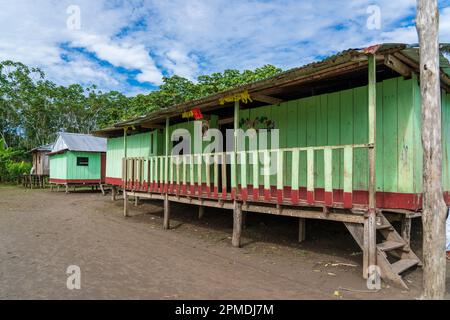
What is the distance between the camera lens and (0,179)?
2803 centimetres

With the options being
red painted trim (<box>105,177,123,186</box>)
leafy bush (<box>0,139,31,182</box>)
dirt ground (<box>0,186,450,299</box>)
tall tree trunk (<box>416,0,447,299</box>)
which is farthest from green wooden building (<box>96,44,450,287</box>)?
leafy bush (<box>0,139,31,182</box>)

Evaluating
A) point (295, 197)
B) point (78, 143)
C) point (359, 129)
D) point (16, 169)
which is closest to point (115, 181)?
point (78, 143)

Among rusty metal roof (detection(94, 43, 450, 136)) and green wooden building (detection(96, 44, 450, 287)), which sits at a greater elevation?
rusty metal roof (detection(94, 43, 450, 136))

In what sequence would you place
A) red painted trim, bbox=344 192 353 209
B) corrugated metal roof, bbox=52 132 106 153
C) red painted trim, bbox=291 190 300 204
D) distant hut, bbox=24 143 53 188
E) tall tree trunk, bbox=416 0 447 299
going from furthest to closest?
distant hut, bbox=24 143 53 188 < corrugated metal roof, bbox=52 132 106 153 < red painted trim, bbox=291 190 300 204 < red painted trim, bbox=344 192 353 209 < tall tree trunk, bbox=416 0 447 299

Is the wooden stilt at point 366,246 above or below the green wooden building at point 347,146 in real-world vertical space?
below

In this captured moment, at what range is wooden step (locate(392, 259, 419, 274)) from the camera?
4.67 meters

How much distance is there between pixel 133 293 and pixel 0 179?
97.8 feet

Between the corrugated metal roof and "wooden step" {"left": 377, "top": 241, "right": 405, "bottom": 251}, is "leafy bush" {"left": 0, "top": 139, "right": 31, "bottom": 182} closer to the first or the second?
the corrugated metal roof

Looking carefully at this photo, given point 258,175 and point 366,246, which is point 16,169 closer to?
point 258,175

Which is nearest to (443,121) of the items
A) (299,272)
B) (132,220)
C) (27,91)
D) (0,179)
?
(299,272)

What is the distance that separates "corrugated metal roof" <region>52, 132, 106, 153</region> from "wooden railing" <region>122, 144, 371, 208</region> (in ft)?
34.0

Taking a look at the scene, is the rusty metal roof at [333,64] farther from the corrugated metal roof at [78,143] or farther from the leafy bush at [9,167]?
the leafy bush at [9,167]

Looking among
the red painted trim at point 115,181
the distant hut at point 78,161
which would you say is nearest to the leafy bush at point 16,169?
the distant hut at point 78,161

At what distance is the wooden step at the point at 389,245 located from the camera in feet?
15.7
